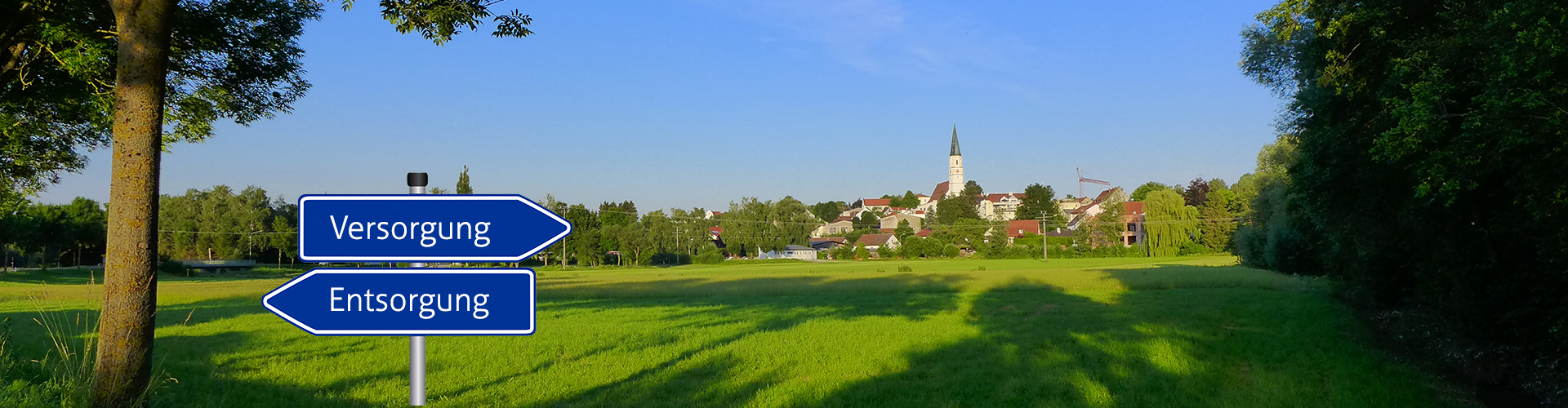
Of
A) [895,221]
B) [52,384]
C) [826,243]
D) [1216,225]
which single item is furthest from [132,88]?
[895,221]

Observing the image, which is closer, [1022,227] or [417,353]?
[417,353]

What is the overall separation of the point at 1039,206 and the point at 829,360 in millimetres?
141109

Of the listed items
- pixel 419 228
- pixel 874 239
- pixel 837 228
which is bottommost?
pixel 874 239

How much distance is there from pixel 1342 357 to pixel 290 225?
100 meters

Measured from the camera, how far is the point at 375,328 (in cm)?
380

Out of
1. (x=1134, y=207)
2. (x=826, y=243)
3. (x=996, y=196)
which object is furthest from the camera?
(x=996, y=196)

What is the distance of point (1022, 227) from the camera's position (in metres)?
130

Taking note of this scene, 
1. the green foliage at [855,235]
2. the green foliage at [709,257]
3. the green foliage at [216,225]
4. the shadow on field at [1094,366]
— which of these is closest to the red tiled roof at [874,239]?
the green foliage at [855,235]

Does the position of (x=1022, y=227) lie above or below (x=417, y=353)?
above

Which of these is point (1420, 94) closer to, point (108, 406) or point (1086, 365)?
point (1086, 365)

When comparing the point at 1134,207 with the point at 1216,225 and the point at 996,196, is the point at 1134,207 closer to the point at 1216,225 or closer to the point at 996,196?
the point at 1216,225

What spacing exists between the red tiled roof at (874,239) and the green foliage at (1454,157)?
111990mm

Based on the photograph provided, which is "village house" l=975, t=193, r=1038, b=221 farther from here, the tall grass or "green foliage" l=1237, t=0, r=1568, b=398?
the tall grass

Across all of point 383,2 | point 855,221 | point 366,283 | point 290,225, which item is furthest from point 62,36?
point 855,221
